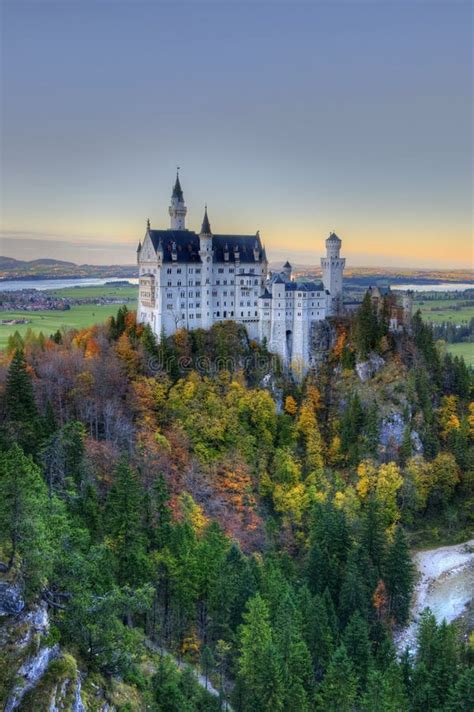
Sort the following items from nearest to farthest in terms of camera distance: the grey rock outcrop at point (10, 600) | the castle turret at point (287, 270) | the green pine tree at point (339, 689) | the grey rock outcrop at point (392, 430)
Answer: the grey rock outcrop at point (10, 600) < the green pine tree at point (339, 689) < the grey rock outcrop at point (392, 430) < the castle turret at point (287, 270)

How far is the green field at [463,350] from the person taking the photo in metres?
174

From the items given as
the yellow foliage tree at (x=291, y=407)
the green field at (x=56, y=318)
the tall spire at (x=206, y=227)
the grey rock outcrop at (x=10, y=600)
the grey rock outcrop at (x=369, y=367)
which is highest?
the tall spire at (x=206, y=227)

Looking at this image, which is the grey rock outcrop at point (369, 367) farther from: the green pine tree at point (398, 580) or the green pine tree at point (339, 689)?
the green pine tree at point (339, 689)

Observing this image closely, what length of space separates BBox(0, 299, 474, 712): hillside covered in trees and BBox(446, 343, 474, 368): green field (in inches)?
2901

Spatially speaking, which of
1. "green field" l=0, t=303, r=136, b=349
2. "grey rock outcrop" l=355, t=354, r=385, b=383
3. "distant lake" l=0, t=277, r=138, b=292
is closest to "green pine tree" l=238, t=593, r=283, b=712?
"grey rock outcrop" l=355, t=354, r=385, b=383

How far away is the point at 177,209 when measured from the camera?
340 feet

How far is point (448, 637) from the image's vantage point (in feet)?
175

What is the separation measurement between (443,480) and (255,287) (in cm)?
4082

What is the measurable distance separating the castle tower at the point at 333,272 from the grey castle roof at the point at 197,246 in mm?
10959

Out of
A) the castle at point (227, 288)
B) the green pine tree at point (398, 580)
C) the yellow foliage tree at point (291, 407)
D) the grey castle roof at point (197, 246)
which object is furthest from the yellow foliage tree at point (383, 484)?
the grey castle roof at point (197, 246)

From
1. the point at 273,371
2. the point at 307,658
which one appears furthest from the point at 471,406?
the point at 307,658

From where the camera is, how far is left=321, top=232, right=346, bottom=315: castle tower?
104 meters

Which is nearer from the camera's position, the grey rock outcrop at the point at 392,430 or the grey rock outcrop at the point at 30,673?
the grey rock outcrop at the point at 30,673

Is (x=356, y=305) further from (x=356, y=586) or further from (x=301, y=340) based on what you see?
(x=356, y=586)
